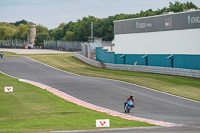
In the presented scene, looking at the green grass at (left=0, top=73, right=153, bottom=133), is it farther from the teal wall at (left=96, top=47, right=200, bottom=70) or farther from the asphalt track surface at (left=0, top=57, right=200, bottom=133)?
the teal wall at (left=96, top=47, right=200, bottom=70)

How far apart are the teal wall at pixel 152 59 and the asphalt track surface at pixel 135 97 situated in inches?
402

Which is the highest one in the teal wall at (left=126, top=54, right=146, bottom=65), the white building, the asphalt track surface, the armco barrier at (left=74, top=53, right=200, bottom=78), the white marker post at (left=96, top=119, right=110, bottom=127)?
the white building

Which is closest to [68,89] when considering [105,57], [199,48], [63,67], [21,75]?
[21,75]

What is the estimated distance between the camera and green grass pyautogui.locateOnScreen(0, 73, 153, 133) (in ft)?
74.5

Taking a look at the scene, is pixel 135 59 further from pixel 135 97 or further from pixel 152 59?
pixel 135 97

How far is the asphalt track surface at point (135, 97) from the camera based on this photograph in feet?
86.7

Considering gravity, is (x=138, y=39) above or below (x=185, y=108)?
above

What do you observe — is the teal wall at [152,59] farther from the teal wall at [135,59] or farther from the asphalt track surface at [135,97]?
the asphalt track surface at [135,97]

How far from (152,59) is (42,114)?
114 ft

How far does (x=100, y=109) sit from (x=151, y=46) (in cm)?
3437

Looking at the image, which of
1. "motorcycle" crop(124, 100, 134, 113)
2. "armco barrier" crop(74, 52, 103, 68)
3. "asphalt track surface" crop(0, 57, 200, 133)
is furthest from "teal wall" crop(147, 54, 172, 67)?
"motorcycle" crop(124, 100, 134, 113)

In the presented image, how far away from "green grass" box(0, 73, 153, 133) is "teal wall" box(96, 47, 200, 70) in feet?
67.4

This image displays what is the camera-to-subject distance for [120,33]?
238 feet

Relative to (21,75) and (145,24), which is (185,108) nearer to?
(21,75)
